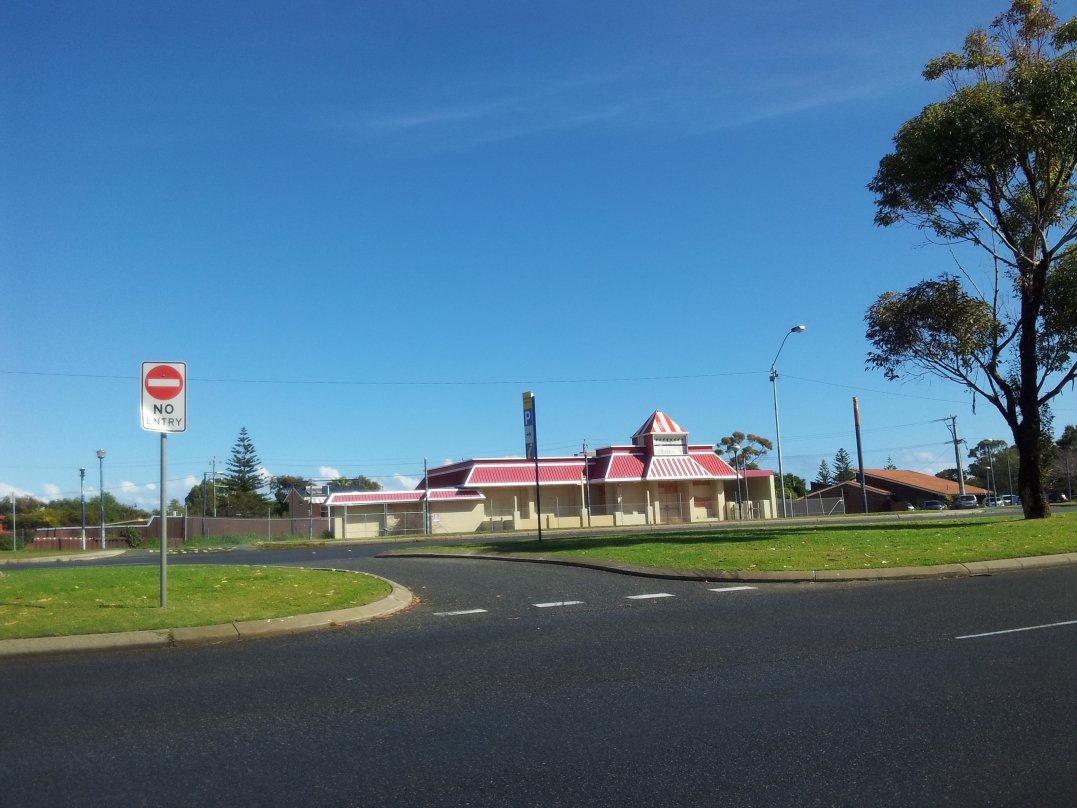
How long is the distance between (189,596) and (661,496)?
52.3 meters

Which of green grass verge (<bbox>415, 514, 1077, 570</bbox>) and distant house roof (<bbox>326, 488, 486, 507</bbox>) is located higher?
distant house roof (<bbox>326, 488, 486, 507</bbox>)

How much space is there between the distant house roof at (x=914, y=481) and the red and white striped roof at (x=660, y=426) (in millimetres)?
34813

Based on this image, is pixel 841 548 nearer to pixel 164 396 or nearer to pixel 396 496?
pixel 164 396

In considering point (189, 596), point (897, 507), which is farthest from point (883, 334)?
point (897, 507)

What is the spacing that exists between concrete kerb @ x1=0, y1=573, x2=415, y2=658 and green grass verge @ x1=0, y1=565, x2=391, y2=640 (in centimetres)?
18

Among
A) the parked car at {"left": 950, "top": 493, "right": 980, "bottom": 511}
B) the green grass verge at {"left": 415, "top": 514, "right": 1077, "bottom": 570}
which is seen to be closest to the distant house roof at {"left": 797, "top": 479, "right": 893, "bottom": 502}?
the parked car at {"left": 950, "top": 493, "right": 980, "bottom": 511}

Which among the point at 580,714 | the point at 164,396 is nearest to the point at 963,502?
the point at 164,396

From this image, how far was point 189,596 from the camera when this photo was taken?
1170cm

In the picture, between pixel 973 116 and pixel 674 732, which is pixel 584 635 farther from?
pixel 973 116

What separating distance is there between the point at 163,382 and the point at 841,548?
493 inches

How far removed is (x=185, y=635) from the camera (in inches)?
368

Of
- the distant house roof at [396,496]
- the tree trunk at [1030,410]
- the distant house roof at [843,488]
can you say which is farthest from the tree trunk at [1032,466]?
the distant house roof at [843,488]

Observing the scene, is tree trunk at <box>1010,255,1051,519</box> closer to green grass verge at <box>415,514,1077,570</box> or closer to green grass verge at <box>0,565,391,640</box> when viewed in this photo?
green grass verge at <box>415,514,1077,570</box>

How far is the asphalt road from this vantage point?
4.76 m
